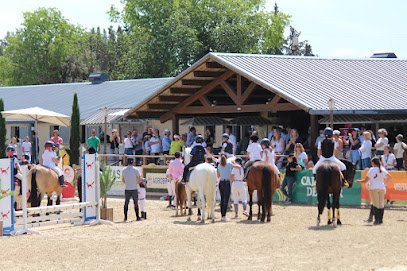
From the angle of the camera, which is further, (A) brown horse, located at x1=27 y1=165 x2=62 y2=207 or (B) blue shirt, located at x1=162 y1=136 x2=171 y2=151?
(B) blue shirt, located at x1=162 y1=136 x2=171 y2=151

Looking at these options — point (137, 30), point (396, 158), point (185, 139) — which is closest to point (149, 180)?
point (185, 139)

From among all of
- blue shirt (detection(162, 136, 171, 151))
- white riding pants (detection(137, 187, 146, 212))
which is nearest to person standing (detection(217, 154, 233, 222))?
white riding pants (detection(137, 187, 146, 212))

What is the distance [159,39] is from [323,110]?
47.9 m

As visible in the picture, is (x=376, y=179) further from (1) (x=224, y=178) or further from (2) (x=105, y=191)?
(2) (x=105, y=191)

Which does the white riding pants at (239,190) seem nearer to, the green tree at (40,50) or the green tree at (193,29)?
the green tree at (193,29)

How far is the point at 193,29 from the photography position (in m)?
75.9

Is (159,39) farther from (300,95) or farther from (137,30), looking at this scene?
(300,95)

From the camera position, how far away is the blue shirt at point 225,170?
23609 mm

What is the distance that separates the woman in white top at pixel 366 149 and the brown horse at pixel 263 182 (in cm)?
582

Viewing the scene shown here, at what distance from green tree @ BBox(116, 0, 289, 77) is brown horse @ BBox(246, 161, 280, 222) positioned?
170 ft

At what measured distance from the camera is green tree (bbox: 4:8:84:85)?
300 ft

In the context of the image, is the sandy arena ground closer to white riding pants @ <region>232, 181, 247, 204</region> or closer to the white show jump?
the white show jump

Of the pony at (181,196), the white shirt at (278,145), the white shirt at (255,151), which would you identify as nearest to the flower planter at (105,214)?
the pony at (181,196)

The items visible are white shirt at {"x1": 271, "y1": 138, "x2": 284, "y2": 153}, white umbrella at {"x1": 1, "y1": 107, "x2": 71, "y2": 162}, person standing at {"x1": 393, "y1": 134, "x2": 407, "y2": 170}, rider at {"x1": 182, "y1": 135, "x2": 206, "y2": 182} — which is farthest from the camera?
white umbrella at {"x1": 1, "y1": 107, "x2": 71, "y2": 162}
